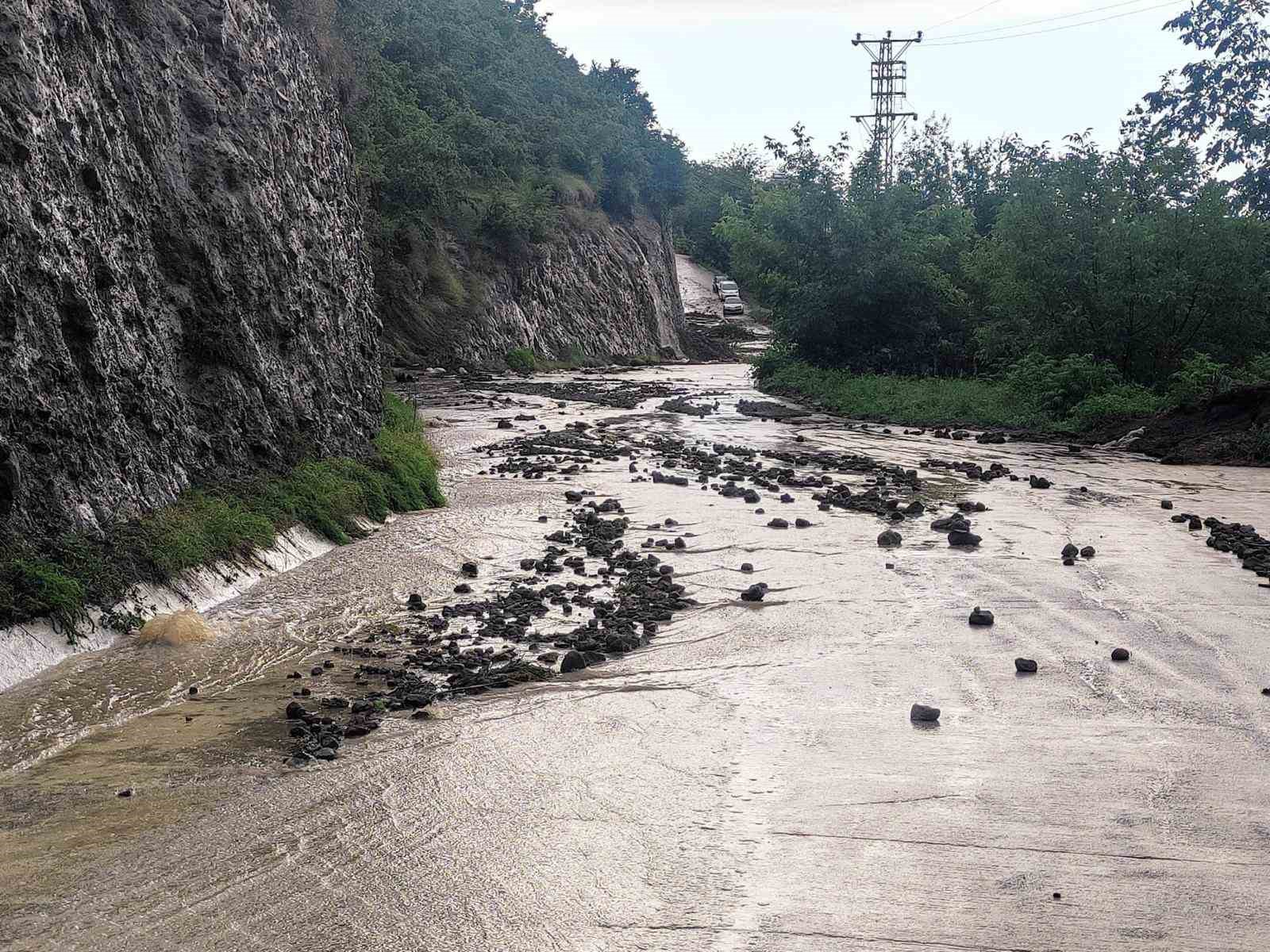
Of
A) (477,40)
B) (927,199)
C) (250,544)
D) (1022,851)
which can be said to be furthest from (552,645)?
(477,40)

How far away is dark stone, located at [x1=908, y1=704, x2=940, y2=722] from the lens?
7238 mm

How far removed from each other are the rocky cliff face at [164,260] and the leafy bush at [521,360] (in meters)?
26.3

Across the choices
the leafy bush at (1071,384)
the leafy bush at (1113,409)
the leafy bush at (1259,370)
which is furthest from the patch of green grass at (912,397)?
the leafy bush at (1259,370)

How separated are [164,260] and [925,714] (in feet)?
28.9

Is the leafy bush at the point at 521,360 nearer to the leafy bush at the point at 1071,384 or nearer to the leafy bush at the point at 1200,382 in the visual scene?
the leafy bush at the point at 1071,384

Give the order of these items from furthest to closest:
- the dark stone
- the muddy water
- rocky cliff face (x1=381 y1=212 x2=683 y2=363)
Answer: rocky cliff face (x1=381 y1=212 x2=683 y2=363) → the dark stone → the muddy water

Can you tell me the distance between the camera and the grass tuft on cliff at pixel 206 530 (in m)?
8.33

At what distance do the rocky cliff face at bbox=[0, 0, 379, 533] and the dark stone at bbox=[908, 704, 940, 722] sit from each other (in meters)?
6.15

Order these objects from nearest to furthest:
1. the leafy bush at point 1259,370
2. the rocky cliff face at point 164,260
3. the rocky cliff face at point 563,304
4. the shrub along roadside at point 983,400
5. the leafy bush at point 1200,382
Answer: the rocky cliff face at point 164,260
the leafy bush at point 1200,382
the leafy bush at point 1259,370
the shrub along roadside at point 983,400
the rocky cliff face at point 563,304

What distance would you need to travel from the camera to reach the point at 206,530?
1074 cm

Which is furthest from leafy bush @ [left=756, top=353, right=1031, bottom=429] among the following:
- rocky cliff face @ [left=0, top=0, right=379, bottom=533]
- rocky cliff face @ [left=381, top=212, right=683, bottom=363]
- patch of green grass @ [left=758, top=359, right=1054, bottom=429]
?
rocky cliff face @ [left=0, top=0, right=379, bottom=533]

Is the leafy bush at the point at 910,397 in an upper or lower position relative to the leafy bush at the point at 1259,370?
lower

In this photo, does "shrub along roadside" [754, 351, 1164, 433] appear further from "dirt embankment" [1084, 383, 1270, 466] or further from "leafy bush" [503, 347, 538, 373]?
"leafy bush" [503, 347, 538, 373]

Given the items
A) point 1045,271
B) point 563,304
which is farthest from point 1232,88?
point 563,304
